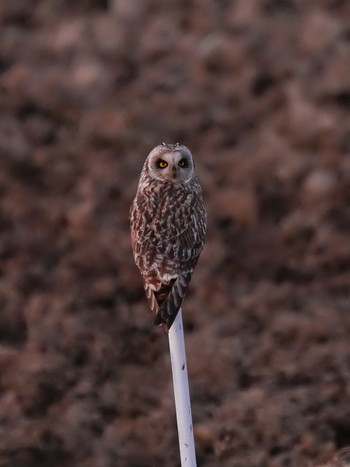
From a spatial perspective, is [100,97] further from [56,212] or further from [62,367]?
[62,367]

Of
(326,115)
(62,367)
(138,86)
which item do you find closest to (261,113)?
(326,115)

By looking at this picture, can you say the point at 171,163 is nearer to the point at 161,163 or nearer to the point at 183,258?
the point at 161,163

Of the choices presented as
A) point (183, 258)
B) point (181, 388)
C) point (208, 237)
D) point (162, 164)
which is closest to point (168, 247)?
point (183, 258)

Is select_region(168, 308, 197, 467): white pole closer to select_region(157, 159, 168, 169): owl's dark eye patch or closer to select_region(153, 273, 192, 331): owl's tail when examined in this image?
select_region(153, 273, 192, 331): owl's tail

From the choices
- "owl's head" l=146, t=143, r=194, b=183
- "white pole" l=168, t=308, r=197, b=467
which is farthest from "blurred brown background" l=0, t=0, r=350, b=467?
"owl's head" l=146, t=143, r=194, b=183

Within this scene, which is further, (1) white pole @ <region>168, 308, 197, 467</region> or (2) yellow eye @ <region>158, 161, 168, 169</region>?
(2) yellow eye @ <region>158, 161, 168, 169</region>

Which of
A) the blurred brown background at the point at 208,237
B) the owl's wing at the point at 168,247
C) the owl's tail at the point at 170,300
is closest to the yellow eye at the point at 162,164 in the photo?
the owl's wing at the point at 168,247
